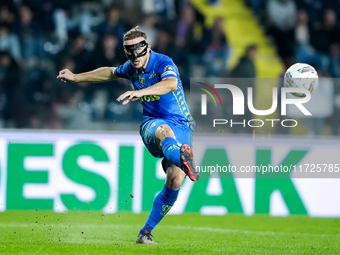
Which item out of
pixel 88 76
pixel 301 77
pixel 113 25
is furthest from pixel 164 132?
pixel 113 25

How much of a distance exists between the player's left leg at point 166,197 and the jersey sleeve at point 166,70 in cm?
94

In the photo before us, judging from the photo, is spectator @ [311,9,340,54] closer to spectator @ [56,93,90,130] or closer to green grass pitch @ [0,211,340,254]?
green grass pitch @ [0,211,340,254]

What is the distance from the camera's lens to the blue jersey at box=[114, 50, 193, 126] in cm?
617

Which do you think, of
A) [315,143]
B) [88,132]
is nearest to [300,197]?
[315,143]

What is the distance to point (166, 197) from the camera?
6113 millimetres

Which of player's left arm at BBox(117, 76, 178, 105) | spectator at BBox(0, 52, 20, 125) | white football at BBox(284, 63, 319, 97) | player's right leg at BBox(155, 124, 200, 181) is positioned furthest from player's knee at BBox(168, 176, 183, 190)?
spectator at BBox(0, 52, 20, 125)

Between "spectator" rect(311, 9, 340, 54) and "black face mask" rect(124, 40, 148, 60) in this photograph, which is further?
"spectator" rect(311, 9, 340, 54)

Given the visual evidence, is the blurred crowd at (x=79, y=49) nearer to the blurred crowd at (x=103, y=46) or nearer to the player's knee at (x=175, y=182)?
the blurred crowd at (x=103, y=46)

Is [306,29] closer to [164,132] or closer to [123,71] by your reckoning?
[123,71]

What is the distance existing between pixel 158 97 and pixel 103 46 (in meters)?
4.62

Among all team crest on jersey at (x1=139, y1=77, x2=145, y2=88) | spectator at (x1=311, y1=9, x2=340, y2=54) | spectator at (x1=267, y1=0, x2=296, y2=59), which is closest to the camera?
team crest on jersey at (x1=139, y1=77, x2=145, y2=88)

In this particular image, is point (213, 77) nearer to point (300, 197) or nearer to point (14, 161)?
point (300, 197)

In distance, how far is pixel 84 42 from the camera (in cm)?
1079

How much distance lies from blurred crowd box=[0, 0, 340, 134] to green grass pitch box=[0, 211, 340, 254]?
1.71 meters
